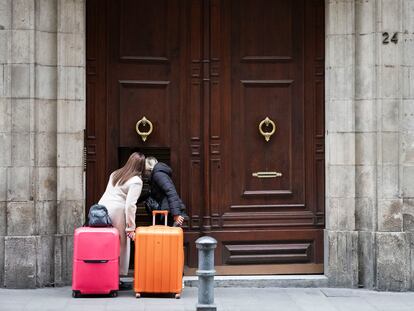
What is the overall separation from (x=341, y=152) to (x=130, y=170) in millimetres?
3028

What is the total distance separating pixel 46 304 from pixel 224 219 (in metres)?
3.08

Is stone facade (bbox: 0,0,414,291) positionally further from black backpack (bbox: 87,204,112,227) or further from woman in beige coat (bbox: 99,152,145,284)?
black backpack (bbox: 87,204,112,227)

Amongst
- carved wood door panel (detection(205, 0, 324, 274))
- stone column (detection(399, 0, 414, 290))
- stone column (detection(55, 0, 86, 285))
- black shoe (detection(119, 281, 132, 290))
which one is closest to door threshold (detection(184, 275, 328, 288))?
carved wood door panel (detection(205, 0, 324, 274))

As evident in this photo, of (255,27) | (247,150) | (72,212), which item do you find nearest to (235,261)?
(247,150)

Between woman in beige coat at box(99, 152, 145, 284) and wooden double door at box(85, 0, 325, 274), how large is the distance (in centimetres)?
65

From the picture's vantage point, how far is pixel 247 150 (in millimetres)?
13547

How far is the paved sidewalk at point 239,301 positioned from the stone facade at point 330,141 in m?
0.37

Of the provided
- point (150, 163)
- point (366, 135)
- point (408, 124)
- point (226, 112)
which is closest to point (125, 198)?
point (150, 163)

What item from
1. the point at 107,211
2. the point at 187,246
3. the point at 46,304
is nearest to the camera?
the point at 46,304

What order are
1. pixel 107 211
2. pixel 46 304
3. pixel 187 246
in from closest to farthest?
1. pixel 46 304
2. pixel 107 211
3. pixel 187 246

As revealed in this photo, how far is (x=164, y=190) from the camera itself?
41.4 ft

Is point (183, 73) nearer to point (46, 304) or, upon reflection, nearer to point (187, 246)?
point (187, 246)

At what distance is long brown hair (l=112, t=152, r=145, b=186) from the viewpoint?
12578 millimetres

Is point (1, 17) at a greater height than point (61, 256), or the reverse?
point (1, 17)
